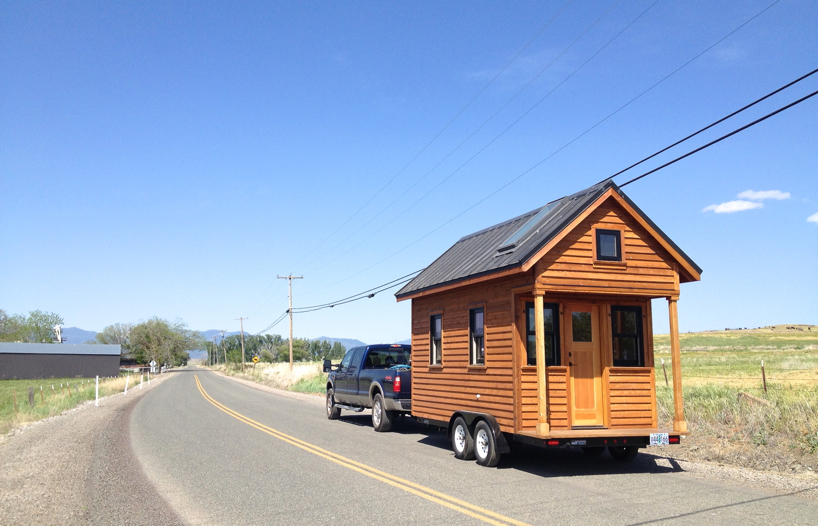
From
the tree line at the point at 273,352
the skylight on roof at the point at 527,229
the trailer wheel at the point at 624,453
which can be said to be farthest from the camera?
the tree line at the point at 273,352

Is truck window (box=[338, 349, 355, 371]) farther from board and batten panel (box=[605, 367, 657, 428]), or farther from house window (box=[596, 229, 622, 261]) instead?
house window (box=[596, 229, 622, 261])

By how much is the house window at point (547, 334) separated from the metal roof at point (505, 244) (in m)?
1.13

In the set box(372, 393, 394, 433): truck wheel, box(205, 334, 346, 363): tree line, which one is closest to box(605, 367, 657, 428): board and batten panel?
box(372, 393, 394, 433): truck wheel

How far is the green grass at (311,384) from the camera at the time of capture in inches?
1532

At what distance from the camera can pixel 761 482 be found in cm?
932

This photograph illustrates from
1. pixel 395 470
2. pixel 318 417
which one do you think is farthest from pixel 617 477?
pixel 318 417

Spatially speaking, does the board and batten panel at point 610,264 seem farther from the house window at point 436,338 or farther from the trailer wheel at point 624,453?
the house window at point 436,338

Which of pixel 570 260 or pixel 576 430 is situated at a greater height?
pixel 570 260

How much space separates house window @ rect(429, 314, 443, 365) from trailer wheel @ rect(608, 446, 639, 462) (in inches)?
165

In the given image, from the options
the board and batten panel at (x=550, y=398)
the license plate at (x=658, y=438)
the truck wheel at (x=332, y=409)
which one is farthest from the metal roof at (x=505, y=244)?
the truck wheel at (x=332, y=409)

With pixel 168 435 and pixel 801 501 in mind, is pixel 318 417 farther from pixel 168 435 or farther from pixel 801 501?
pixel 801 501

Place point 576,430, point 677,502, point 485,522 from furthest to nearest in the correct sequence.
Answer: point 576,430, point 677,502, point 485,522

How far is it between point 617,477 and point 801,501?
8.59ft

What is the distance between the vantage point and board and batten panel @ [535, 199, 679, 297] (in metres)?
11.1
